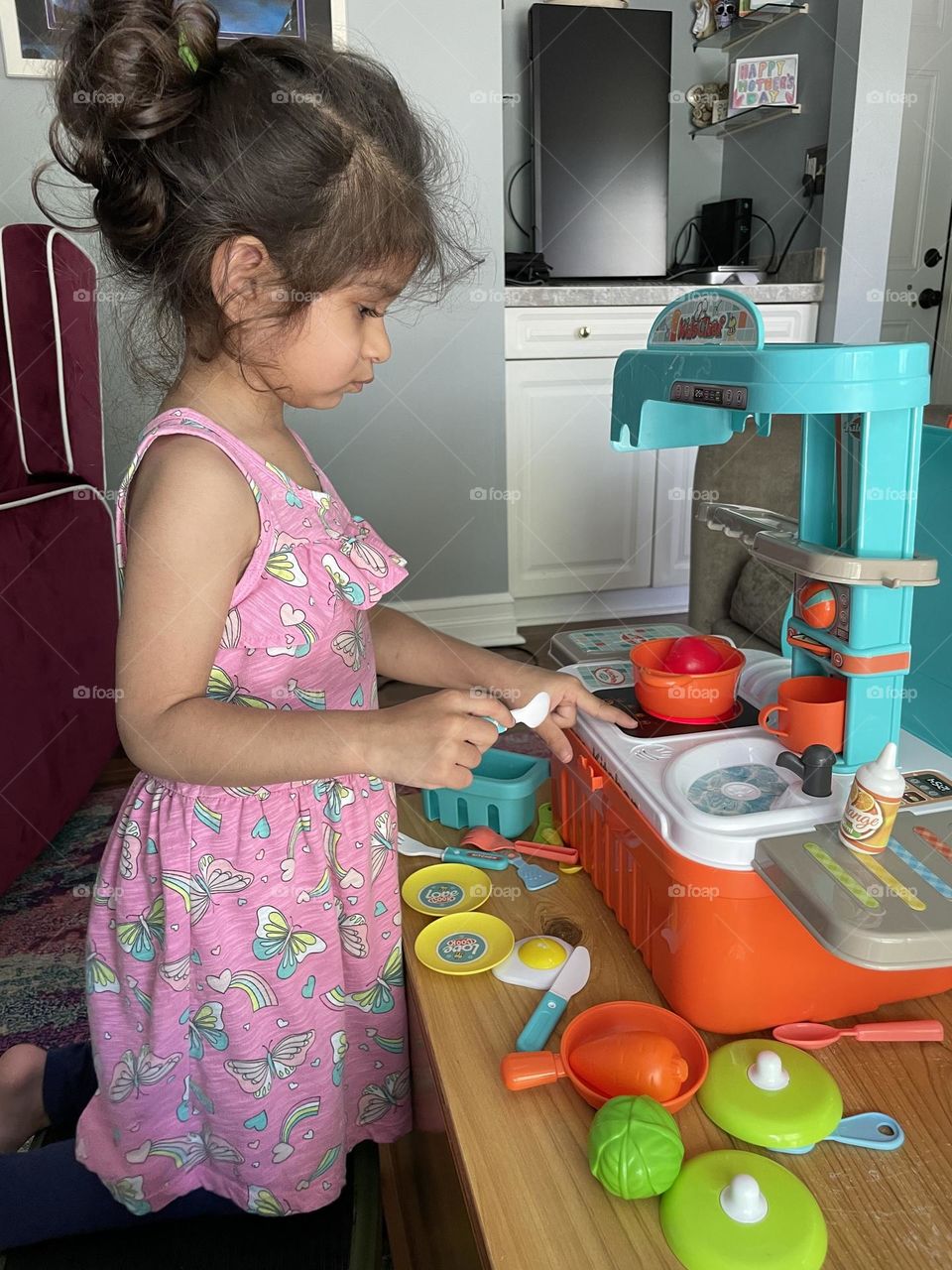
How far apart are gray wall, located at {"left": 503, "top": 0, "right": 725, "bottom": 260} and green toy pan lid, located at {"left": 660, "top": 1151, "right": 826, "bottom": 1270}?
2.76 meters

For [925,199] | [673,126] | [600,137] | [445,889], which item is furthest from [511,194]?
[445,889]

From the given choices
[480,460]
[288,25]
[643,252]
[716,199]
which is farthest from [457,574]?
[716,199]

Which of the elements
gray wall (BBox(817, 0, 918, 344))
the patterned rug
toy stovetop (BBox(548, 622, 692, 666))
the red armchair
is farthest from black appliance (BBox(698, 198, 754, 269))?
the patterned rug

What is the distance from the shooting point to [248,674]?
2.30 ft

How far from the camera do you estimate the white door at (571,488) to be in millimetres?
2447

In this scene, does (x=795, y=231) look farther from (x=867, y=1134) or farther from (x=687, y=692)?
(x=867, y=1134)

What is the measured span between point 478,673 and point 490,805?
13 centimetres

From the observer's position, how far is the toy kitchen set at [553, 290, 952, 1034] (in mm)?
534

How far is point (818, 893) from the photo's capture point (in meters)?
0.50

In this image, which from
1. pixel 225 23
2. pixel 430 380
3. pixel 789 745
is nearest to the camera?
pixel 789 745

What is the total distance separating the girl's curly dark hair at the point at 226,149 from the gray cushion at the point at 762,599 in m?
1.01

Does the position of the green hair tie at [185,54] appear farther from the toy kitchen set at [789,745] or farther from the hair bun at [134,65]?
the toy kitchen set at [789,745]

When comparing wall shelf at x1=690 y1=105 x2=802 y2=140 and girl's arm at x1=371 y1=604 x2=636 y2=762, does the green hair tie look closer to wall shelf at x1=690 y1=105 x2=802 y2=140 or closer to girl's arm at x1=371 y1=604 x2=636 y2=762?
girl's arm at x1=371 y1=604 x2=636 y2=762

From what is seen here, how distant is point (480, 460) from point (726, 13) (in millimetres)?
1477
